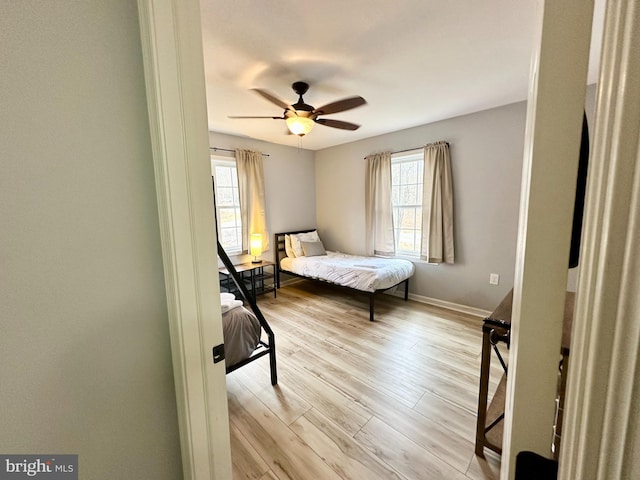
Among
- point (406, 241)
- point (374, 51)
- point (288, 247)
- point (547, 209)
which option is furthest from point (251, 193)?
point (547, 209)

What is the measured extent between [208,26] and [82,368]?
1828 millimetres

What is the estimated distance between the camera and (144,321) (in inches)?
31.0

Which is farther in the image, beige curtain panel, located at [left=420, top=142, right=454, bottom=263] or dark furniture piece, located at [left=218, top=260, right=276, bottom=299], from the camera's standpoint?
dark furniture piece, located at [left=218, top=260, right=276, bottom=299]

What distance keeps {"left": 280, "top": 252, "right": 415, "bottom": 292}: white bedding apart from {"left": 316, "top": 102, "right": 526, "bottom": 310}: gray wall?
1.62ft

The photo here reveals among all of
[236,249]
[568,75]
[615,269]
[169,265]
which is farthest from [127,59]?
[236,249]

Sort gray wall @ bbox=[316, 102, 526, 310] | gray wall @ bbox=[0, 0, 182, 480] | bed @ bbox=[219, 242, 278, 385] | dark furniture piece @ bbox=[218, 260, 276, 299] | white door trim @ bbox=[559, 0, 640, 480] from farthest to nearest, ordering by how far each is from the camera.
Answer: dark furniture piece @ bbox=[218, 260, 276, 299] < gray wall @ bbox=[316, 102, 526, 310] < bed @ bbox=[219, 242, 278, 385] < gray wall @ bbox=[0, 0, 182, 480] < white door trim @ bbox=[559, 0, 640, 480]

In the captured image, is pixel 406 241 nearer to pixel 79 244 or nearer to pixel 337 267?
pixel 337 267

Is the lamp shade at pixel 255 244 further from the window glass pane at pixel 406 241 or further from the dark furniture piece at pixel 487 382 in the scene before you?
the dark furniture piece at pixel 487 382

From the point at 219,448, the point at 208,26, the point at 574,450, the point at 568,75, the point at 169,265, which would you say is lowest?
the point at 219,448

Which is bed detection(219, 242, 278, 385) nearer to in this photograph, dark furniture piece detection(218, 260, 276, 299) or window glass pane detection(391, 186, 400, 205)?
dark furniture piece detection(218, 260, 276, 299)

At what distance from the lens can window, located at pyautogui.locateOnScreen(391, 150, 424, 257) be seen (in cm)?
370

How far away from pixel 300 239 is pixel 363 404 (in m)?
2.97

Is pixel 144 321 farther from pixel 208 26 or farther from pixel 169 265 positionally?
pixel 208 26

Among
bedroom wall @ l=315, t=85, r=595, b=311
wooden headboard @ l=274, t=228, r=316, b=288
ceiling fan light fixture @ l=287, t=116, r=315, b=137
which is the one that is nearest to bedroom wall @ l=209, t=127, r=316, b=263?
wooden headboard @ l=274, t=228, r=316, b=288
